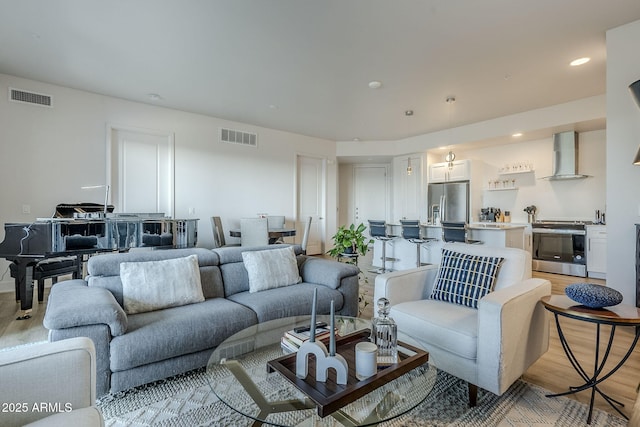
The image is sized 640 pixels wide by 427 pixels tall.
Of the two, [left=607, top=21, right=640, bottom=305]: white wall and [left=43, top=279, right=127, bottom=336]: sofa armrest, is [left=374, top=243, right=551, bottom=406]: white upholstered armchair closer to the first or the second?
[left=607, top=21, right=640, bottom=305]: white wall

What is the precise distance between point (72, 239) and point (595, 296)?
173 inches

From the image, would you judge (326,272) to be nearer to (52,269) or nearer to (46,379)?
(46,379)

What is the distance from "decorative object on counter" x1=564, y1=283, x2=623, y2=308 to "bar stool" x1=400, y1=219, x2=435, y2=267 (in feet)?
11.5

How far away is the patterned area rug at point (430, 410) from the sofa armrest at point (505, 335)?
19cm

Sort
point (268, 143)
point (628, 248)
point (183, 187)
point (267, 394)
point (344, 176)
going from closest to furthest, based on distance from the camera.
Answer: point (267, 394) → point (628, 248) → point (183, 187) → point (268, 143) → point (344, 176)

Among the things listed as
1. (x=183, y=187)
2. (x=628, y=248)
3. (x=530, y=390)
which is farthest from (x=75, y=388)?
(x=183, y=187)

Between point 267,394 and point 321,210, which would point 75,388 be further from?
point 321,210

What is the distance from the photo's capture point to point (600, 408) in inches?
68.8

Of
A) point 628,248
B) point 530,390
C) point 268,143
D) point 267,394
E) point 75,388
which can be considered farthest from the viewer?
point 268,143

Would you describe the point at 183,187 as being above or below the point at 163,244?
above

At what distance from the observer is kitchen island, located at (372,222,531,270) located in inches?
194

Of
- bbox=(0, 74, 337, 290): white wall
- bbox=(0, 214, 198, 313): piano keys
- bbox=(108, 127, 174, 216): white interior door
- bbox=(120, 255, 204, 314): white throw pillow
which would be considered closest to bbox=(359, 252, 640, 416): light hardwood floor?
bbox=(120, 255, 204, 314): white throw pillow

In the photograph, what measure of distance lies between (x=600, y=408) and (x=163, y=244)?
4.25 m

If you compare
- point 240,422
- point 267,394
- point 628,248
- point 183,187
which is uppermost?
point 183,187
